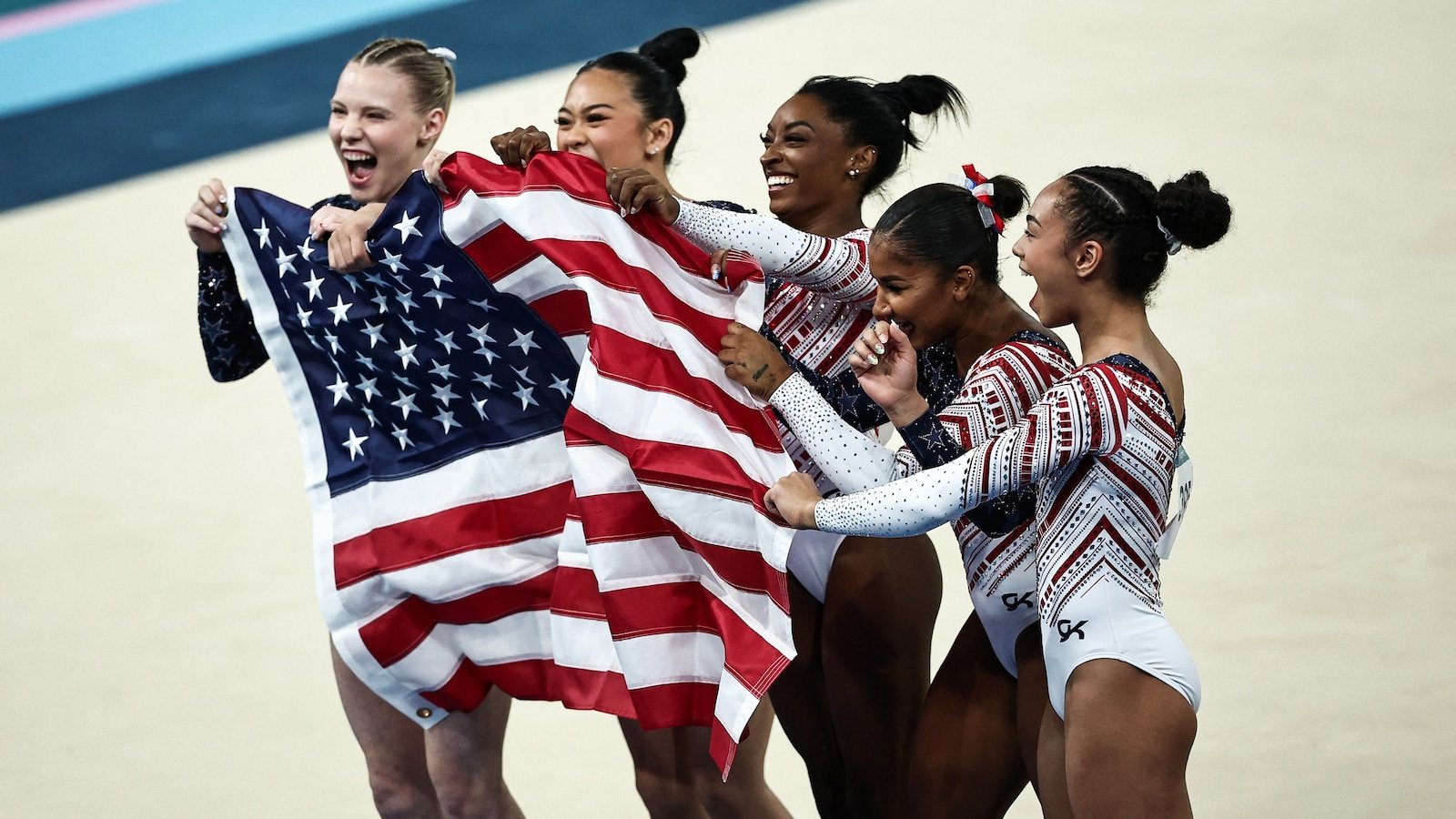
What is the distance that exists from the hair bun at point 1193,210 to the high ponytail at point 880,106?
80cm

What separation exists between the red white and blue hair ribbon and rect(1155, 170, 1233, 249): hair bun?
1.13ft

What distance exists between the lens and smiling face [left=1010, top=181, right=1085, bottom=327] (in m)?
3.00

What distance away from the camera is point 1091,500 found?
289cm

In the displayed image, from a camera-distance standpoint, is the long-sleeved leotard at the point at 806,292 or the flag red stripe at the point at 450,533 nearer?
the long-sleeved leotard at the point at 806,292

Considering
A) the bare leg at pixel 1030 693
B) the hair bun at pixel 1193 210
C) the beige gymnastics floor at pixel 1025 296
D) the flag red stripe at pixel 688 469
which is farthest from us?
the beige gymnastics floor at pixel 1025 296

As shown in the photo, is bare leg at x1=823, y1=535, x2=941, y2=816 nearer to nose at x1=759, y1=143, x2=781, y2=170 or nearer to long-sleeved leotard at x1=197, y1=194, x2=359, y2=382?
nose at x1=759, y1=143, x2=781, y2=170

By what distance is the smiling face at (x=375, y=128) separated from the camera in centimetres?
366

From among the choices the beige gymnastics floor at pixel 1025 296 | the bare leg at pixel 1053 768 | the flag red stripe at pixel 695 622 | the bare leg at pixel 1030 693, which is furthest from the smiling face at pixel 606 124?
the beige gymnastics floor at pixel 1025 296

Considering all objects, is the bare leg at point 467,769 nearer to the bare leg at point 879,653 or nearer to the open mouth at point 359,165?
the bare leg at point 879,653

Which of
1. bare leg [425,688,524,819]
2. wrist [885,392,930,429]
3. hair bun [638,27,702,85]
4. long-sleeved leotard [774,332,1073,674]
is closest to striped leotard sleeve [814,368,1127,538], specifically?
long-sleeved leotard [774,332,1073,674]

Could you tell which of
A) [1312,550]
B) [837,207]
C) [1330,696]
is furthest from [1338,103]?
[837,207]

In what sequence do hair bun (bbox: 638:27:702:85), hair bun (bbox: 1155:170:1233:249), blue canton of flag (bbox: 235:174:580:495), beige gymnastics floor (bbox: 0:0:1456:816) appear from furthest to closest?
beige gymnastics floor (bbox: 0:0:1456:816) → hair bun (bbox: 638:27:702:85) → blue canton of flag (bbox: 235:174:580:495) → hair bun (bbox: 1155:170:1233:249)

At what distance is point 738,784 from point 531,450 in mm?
809

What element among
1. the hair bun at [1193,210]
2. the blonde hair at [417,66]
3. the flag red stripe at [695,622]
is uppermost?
the blonde hair at [417,66]
